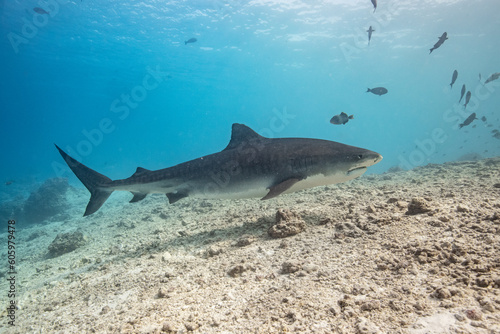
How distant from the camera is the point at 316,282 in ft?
7.60

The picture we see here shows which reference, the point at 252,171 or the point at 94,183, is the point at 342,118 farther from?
the point at 94,183

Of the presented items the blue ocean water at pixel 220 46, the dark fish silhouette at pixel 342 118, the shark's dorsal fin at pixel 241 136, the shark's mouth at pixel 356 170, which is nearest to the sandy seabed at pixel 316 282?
the shark's mouth at pixel 356 170

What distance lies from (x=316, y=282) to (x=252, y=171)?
2.65m

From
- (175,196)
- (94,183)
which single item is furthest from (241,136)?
(94,183)

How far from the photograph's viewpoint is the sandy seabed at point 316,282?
1.75 m

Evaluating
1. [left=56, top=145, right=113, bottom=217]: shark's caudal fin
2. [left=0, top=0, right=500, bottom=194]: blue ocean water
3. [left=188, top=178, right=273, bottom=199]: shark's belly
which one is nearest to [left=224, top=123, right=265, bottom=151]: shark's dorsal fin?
[left=188, top=178, right=273, bottom=199]: shark's belly

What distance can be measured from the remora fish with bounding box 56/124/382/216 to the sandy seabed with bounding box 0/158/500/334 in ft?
2.40

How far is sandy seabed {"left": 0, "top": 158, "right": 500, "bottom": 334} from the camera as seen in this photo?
175 centimetres

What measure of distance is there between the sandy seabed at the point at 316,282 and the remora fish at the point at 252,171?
2.40 ft

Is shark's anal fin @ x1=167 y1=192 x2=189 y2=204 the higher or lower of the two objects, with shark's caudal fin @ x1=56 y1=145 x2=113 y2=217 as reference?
lower

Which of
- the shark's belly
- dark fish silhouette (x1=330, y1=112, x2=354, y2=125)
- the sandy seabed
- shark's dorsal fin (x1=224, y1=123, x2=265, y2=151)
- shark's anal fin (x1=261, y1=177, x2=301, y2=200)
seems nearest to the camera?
the sandy seabed

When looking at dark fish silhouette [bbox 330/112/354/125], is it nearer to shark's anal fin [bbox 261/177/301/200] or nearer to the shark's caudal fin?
shark's anal fin [bbox 261/177/301/200]

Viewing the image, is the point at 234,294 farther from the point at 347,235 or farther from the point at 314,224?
the point at 314,224

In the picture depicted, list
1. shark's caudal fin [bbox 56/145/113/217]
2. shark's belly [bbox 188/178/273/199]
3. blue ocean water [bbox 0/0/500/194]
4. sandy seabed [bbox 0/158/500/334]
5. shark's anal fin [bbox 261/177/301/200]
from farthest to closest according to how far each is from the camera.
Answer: blue ocean water [bbox 0/0/500/194], shark's caudal fin [bbox 56/145/113/217], shark's belly [bbox 188/178/273/199], shark's anal fin [bbox 261/177/301/200], sandy seabed [bbox 0/158/500/334]
